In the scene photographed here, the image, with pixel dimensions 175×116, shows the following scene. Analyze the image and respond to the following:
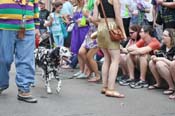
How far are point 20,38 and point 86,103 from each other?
4.78ft

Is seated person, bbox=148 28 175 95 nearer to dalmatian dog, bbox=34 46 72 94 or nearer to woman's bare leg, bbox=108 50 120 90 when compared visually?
woman's bare leg, bbox=108 50 120 90

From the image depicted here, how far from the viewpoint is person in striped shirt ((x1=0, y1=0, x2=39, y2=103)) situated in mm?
6527

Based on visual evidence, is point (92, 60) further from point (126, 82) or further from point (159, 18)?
point (159, 18)

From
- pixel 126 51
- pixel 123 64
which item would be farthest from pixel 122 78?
pixel 126 51

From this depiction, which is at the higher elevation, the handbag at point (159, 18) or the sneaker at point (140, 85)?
the handbag at point (159, 18)

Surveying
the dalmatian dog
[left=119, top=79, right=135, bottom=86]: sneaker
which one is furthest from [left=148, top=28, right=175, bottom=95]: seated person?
the dalmatian dog

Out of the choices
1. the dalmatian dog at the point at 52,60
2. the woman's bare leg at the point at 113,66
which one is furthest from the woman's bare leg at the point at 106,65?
the dalmatian dog at the point at 52,60

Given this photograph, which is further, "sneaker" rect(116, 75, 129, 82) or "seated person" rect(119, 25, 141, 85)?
"sneaker" rect(116, 75, 129, 82)

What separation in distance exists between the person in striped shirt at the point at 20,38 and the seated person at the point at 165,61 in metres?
2.30

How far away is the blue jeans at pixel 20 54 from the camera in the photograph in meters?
6.64

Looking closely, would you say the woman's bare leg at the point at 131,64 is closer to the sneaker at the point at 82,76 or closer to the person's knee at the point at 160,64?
the person's knee at the point at 160,64

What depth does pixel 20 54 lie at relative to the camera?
266 inches

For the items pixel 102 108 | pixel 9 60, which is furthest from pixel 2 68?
pixel 102 108

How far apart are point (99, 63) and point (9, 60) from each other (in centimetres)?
366
